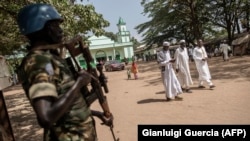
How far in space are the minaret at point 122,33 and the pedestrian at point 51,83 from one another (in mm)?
54811

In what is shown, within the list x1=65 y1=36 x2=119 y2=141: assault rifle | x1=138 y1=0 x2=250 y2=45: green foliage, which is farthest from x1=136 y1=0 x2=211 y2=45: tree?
x1=65 y1=36 x2=119 y2=141: assault rifle

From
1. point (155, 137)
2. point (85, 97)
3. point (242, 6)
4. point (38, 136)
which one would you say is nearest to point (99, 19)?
point (38, 136)

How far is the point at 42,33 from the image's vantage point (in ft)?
6.02

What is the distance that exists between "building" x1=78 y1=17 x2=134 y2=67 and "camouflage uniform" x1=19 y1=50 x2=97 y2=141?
167 feet

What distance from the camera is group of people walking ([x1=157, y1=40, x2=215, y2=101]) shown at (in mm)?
8617

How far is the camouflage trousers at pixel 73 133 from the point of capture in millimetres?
1792

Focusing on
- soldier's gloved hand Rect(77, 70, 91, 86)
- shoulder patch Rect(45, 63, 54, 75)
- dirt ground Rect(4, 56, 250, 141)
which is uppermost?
shoulder patch Rect(45, 63, 54, 75)

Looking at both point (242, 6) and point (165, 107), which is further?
point (242, 6)

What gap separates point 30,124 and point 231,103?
524cm

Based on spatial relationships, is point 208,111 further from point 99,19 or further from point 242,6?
point 242,6

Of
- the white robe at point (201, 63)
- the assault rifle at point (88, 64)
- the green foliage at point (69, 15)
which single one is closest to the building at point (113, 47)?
the green foliage at point (69, 15)

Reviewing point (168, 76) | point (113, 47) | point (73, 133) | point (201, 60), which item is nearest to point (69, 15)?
point (168, 76)

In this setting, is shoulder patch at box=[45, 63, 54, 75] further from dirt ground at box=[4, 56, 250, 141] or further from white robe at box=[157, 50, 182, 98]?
white robe at box=[157, 50, 182, 98]

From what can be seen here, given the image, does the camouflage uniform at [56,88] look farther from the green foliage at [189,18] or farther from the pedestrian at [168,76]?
the green foliage at [189,18]
